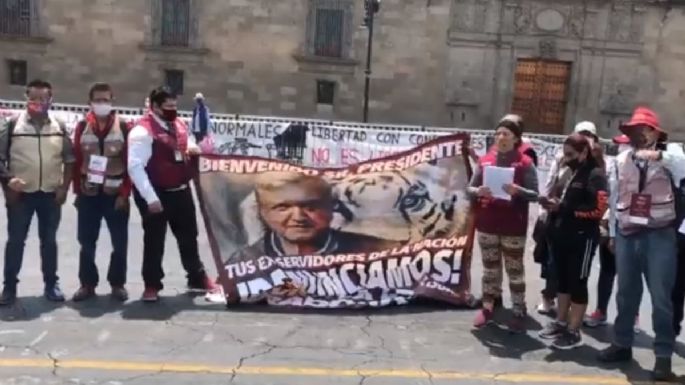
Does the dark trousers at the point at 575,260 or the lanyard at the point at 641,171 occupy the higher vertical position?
the lanyard at the point at 641,171

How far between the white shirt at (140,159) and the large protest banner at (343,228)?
53cm

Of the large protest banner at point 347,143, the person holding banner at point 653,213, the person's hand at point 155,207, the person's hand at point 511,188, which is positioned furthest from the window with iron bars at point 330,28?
the person holding banner at point 653,213

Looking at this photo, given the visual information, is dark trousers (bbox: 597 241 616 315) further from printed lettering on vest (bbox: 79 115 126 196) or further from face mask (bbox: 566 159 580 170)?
printed lettering on vest (bbox: 79 115 126 196)

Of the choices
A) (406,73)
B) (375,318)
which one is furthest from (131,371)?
(406,73)

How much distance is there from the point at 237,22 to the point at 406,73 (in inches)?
232

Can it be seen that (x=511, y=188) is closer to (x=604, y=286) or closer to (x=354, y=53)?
(x=604, y=286)

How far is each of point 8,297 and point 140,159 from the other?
62.0 inches

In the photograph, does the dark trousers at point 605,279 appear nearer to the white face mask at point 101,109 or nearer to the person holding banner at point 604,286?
the person holding banner at point 604,286

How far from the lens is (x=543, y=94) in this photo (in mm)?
27047

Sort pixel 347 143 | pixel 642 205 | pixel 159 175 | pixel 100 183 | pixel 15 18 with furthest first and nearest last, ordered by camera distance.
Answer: pixel 15 18
pixel 347 143
pixel 159 175
pixel 100 183
pixel 642 205

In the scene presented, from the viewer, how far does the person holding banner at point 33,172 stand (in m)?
6.29

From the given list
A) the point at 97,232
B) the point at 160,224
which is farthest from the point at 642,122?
the point at 97,232

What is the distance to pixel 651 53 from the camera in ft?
87.4

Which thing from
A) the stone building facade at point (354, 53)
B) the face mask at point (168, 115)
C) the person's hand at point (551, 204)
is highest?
the stone building facade at point (354, 53)
